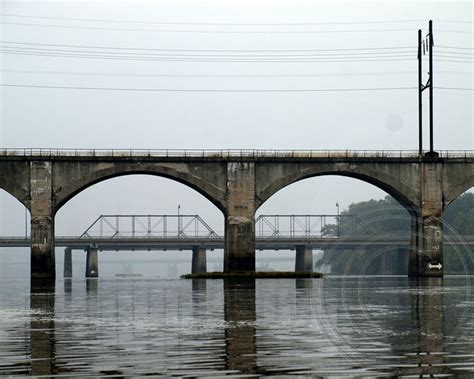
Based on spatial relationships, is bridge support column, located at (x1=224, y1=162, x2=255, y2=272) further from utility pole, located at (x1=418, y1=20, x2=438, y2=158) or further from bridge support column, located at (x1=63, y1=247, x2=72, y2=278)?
bridge support column, located at (x1=63, y1=247, x2=72, y2=278)

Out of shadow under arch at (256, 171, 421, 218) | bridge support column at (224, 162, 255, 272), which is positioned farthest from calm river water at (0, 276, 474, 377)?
shadow under arch at (256, 171, 421, 218)

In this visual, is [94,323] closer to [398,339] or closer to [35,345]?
[35,345]

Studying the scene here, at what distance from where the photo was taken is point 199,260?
138 meters

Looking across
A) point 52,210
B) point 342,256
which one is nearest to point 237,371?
point 52,210

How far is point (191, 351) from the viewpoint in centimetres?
1752

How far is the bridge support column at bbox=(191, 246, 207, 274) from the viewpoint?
136212mm

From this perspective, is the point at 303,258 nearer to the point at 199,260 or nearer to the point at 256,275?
the point at 199,260

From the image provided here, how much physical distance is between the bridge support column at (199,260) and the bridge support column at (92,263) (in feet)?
48.3

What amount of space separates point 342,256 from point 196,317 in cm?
12871

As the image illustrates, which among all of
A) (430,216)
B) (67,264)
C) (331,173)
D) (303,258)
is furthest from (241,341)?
(67,264)

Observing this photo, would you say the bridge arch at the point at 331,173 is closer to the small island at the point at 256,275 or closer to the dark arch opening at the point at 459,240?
the small island at the point at 256,275

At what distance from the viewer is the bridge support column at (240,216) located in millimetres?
71438

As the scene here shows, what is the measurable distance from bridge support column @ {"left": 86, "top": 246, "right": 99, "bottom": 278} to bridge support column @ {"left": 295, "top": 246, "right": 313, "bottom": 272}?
30148mm

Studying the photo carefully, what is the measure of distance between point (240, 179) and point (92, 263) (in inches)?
2657
